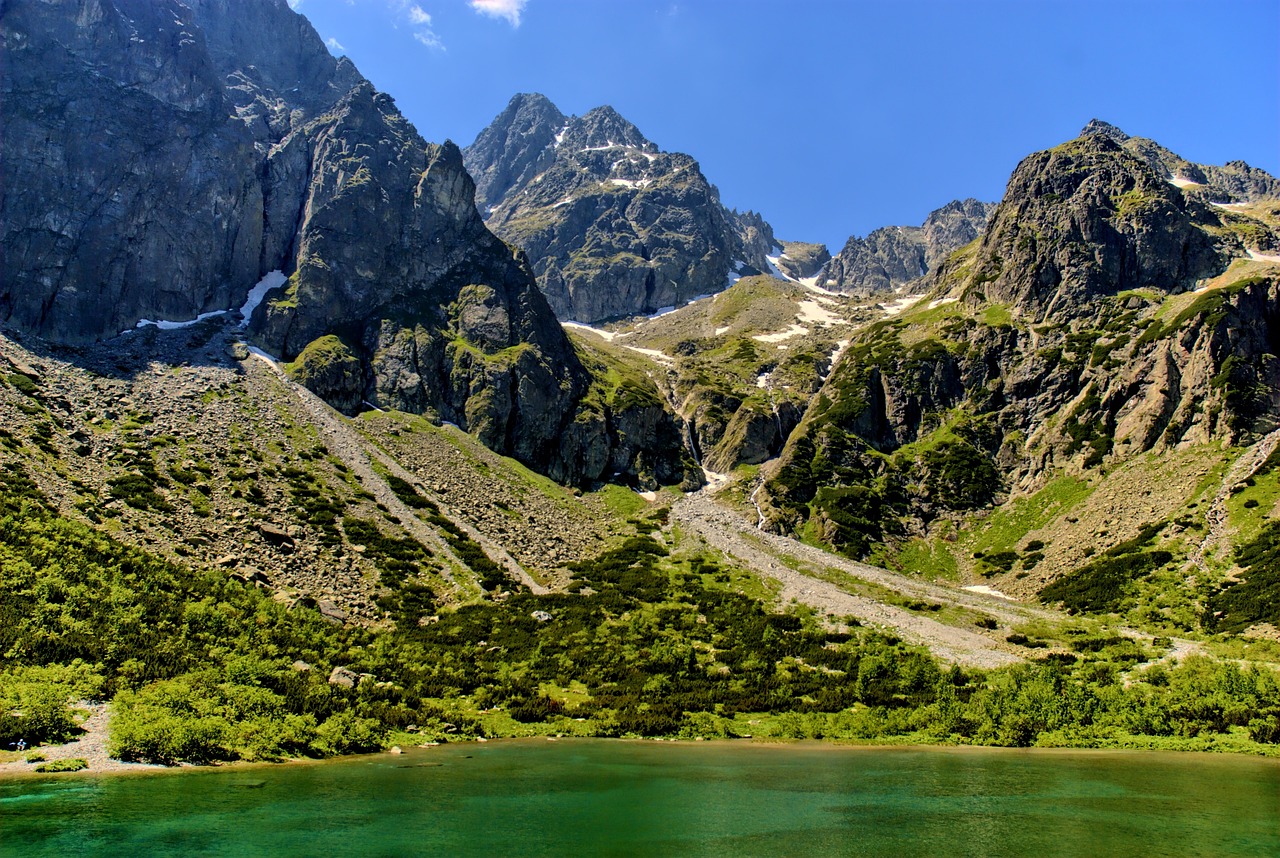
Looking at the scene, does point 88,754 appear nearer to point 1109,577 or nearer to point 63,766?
point 63,766

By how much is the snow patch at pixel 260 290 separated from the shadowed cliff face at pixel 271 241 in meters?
1.63

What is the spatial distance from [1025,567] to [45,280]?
6421 inches

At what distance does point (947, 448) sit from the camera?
132 metres

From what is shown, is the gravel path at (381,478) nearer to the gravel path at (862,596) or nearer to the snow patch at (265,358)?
the snow patch at (265,358)

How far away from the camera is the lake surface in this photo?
18938 mm

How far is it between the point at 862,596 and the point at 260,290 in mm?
135394

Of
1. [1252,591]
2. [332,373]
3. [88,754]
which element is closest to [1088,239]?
[1252,591]

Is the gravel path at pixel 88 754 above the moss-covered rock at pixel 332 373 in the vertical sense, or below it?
below

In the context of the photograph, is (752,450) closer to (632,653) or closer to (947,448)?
(947,448)

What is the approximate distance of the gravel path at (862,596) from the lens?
202ft

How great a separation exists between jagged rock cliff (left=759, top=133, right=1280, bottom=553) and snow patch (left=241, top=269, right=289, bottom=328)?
109 meters

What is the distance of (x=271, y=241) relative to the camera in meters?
154

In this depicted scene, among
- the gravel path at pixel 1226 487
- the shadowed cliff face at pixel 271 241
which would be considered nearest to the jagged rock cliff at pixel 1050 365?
the gravel path at pixel 1226 487

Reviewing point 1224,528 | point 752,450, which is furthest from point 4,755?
point 752,450
